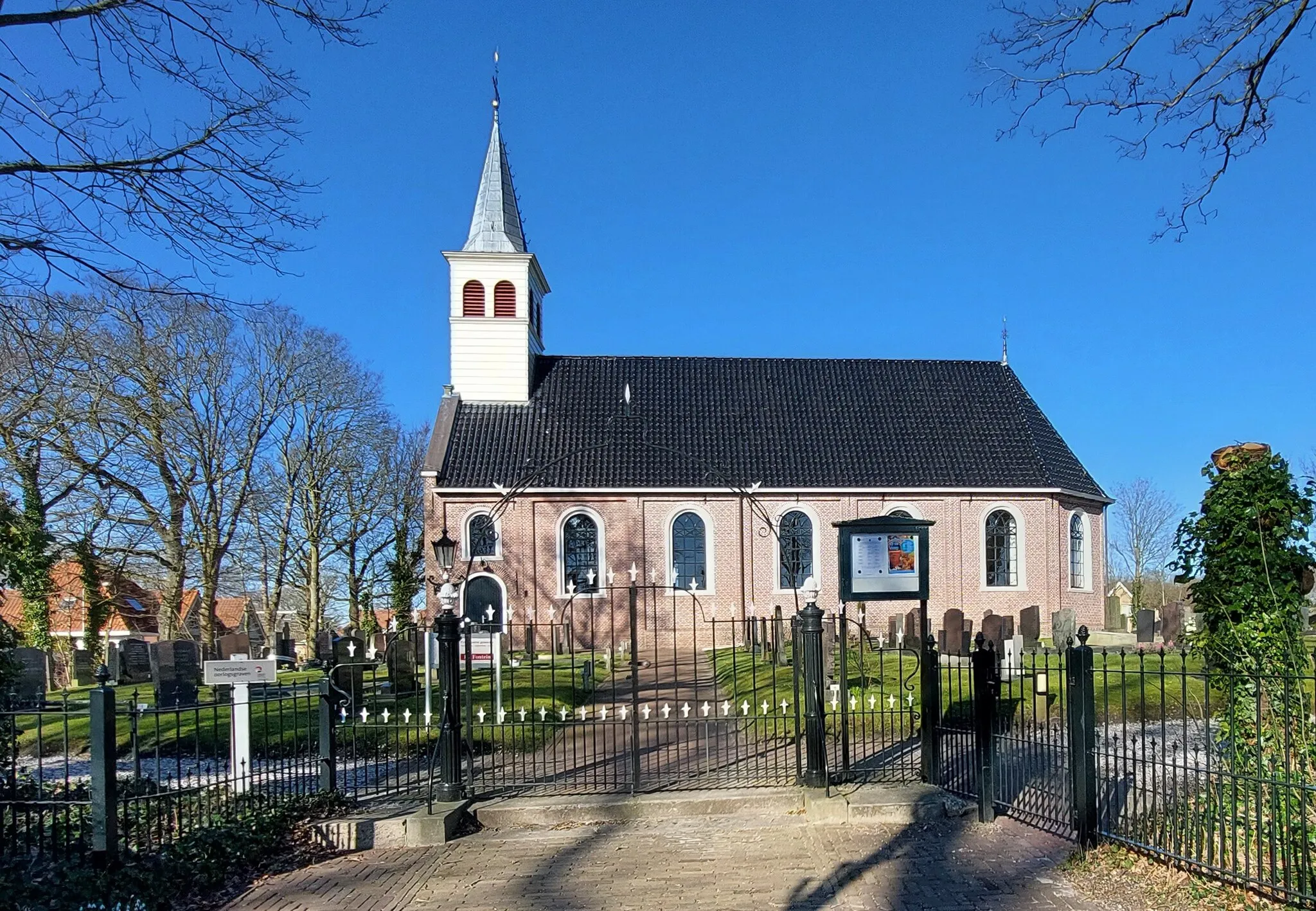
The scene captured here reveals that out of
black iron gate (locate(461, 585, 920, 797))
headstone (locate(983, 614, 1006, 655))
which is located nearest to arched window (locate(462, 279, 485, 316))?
Result: black iron gate (locate(461, 585, 920, 797))

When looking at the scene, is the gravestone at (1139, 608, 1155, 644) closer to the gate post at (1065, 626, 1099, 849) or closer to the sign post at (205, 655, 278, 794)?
the gate post at (1065, 626, 1099, 849)

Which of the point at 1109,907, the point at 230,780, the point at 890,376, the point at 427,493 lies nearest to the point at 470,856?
the point at 230,780

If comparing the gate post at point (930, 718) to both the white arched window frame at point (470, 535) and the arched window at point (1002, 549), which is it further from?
the arched window at point (1002, 549)

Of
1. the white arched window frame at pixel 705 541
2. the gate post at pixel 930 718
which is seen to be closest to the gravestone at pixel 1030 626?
Result: the white arched window frame at pixel 705 541

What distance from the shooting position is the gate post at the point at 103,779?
598cm

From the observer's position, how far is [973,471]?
26.0 metres

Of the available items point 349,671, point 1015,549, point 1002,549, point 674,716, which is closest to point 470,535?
point 674,716

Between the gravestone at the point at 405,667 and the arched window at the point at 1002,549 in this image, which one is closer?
the gravestone at the point at 405,667

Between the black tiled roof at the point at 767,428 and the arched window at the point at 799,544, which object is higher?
the black tiled roof at the point at 767,428

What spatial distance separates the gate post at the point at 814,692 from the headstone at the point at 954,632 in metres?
12.1

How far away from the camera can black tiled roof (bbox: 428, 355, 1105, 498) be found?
25562 millimetres

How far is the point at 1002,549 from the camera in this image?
26000 mm

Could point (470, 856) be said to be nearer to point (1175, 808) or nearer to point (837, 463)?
point (1175, 808)

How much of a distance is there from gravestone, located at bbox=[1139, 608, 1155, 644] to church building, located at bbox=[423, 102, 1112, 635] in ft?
10.3
